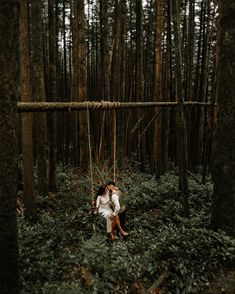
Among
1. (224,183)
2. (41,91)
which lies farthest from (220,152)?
(41,91)

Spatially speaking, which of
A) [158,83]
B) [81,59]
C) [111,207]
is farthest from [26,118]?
[158,83]

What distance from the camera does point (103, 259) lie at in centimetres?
530

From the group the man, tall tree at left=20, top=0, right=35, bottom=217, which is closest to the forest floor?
the man

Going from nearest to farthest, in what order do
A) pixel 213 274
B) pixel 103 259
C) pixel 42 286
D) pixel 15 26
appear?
pixel 15 26 < pixel 42 286 < pixel 213 274 < pixel 103 259

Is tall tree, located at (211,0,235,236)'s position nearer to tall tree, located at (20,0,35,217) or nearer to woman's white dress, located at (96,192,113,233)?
woman's white dress, located at (96,192,113,233)

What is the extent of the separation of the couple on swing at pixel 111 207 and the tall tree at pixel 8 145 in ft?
11.1

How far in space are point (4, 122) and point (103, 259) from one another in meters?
3.18

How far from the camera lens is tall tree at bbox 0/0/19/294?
9.59 ft

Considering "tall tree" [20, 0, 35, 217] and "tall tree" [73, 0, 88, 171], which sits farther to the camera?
"tall tree" [73, 0, 88, 171]

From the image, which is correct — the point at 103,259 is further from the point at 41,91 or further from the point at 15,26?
the point at 41,91

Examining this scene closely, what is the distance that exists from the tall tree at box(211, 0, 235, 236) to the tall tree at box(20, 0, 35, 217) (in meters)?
3.80

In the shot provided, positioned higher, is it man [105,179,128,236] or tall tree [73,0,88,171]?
tall tree [73,0,88,171]

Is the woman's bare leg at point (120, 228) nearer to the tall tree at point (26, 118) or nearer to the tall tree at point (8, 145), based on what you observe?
the tall tree at point (26, 118)

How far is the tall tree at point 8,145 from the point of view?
2924 millimetres
